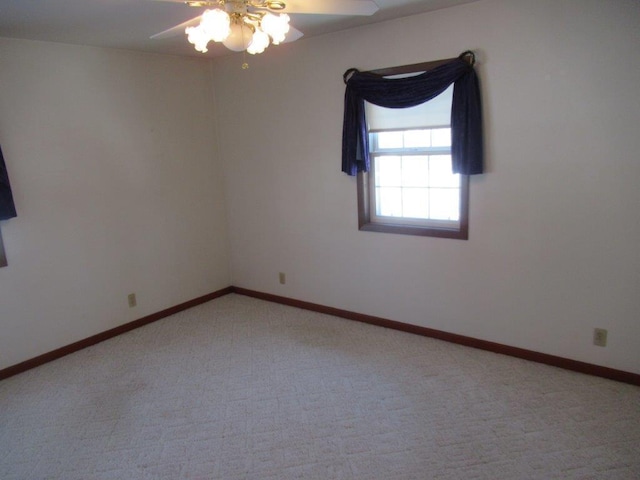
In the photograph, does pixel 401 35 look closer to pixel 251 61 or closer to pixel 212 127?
pixel 251 61

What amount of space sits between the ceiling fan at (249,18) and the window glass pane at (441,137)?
148 cm

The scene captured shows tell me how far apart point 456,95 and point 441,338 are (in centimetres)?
184

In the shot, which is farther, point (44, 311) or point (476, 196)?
point (44, 311)

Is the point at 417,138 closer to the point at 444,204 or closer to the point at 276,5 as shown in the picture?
the point at 444,204

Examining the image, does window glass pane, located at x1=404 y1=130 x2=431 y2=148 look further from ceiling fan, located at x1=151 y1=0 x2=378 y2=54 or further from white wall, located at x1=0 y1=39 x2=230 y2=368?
white wall, located at x1=0 y1=39 x2=230 y2=368

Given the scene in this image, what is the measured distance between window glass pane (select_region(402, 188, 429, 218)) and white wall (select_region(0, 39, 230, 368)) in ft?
6.85

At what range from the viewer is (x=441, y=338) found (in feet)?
11.6

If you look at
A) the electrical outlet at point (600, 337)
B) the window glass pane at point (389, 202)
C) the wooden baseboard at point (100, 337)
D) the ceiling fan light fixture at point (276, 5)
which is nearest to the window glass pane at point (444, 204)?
the window glass pane at point (389, 202)

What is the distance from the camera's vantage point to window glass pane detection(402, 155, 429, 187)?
3.47 meters

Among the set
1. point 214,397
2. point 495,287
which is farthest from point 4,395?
point 495,287

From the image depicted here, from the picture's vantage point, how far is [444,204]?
3434 millimetres

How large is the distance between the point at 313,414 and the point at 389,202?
1844 millimetres

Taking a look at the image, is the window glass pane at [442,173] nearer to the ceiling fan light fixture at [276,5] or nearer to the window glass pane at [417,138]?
the window glass pane at [417,138]

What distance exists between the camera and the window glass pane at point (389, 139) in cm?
356
